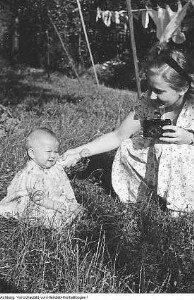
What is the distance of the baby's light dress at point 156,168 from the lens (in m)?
2.96

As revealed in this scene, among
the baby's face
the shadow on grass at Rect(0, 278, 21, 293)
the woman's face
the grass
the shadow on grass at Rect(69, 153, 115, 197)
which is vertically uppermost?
the woman's face

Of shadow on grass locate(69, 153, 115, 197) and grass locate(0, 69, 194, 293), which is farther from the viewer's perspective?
shadow on grass locate(69, 153, 115, 197)

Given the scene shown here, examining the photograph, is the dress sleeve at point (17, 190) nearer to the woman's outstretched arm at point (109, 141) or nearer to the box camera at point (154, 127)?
the woman's outstretched arm at point (109, 141)

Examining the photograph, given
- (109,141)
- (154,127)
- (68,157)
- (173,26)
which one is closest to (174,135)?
(154,127)

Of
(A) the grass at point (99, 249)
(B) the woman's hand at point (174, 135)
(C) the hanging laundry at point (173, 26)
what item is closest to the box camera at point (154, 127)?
(B) the woman's hand at point (174, 135)

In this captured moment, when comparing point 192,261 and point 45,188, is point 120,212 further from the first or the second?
point 192,261

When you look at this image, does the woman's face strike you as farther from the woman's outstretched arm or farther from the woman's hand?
the woman's outstretched arm

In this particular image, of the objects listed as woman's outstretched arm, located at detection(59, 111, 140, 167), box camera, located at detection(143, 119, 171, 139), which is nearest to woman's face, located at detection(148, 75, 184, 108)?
box camera, located at detection(143, 119, 171, 139)

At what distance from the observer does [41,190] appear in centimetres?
277

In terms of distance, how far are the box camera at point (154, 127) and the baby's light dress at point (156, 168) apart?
9 centimetres

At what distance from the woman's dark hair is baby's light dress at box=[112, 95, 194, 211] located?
21 centimetres

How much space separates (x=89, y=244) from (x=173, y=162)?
2.55 ft

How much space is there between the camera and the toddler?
271 cm

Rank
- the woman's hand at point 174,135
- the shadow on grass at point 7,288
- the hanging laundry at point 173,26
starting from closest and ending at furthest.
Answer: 1. the shadow on grass at point 7,288
2. the woman's hand at point 174,135
3. the hanging laundry at point 173,26
